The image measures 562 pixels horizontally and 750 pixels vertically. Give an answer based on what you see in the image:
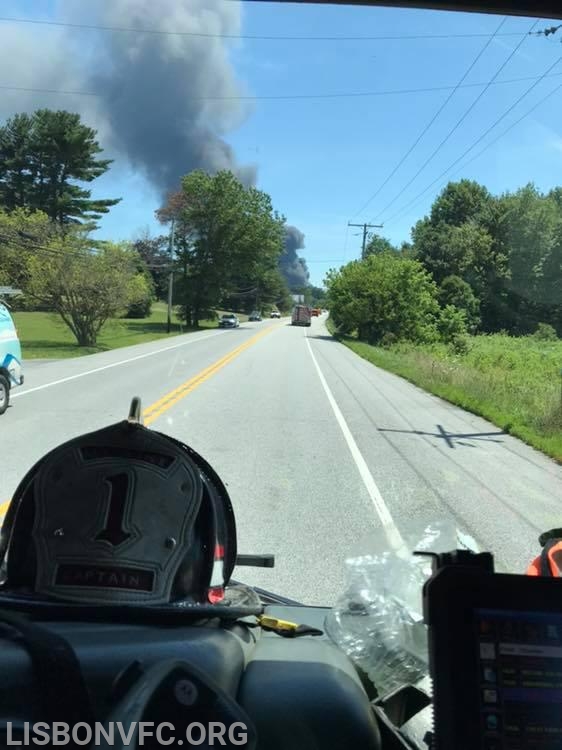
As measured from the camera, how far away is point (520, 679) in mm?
1387

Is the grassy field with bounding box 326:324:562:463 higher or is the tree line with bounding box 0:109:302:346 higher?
the tree line with bounding box 0:109:302:346

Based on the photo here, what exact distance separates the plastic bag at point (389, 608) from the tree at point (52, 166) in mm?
1948

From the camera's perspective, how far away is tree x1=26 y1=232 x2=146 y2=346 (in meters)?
4.28

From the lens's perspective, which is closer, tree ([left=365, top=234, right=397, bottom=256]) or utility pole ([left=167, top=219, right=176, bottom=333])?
utility pole ([left=167, top=219, right=176, bottom=333])

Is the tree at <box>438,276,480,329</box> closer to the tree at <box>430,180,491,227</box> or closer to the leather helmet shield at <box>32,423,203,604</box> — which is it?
the tree at <box>430,180,491,227</box>

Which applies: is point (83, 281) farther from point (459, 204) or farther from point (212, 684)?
point (212, 684)

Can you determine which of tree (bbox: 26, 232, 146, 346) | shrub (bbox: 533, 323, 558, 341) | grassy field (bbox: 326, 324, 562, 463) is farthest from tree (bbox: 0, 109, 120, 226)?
grassy field (bbox: 326, 324, 562, 463)

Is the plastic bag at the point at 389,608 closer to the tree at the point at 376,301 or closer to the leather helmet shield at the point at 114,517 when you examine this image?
the leather helmet shield at the point at 114,517

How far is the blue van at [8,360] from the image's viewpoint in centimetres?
1238

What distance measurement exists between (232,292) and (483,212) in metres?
1.90

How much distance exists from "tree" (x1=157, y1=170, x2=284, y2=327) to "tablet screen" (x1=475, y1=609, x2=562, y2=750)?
285 centimetres

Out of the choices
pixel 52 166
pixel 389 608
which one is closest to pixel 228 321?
pixel 52 166

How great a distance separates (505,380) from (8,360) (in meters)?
12.8

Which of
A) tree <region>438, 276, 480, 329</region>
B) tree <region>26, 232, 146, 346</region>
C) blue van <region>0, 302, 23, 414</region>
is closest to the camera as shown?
tree <region>26, 232, 146, 346</region>
